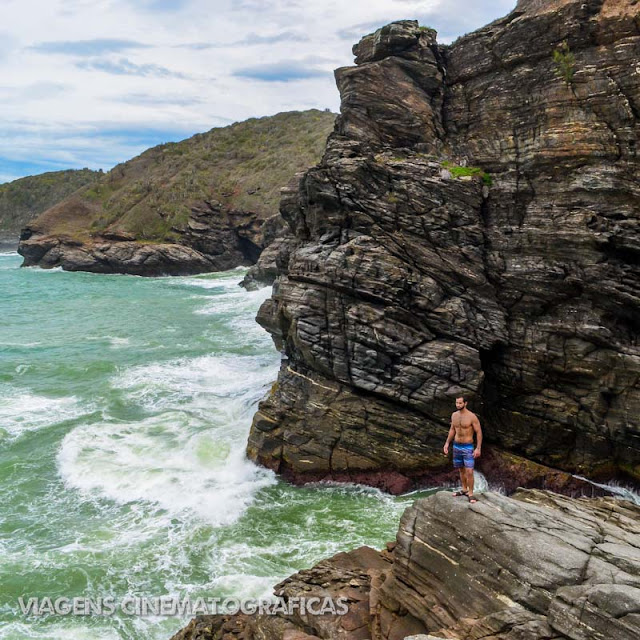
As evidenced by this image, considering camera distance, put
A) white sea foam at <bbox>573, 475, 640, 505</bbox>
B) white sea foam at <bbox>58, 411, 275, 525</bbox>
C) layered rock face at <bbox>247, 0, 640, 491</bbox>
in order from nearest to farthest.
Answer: white sea foam at <bbox>573, 475, 640, 505</bbox> → layered rock face at <bbox>247, 0, 640, 491</bbox> → white sea foam at <bbox>58, 411, 275, 525</bbox>

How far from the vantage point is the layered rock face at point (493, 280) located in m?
18.3

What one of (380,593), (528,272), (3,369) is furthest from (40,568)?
(3,369)

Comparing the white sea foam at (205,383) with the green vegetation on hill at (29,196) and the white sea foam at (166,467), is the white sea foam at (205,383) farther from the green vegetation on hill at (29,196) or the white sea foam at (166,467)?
the green vegetation on hill at (29,196)

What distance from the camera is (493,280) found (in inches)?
800

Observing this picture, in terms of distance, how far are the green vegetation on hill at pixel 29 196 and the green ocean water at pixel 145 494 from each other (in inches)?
5647

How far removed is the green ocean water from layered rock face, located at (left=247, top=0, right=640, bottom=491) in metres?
2.23

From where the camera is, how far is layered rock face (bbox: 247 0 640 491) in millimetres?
18312

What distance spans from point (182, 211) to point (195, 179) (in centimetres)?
1365

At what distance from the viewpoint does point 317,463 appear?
20.2 m

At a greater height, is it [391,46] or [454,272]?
[391,46]

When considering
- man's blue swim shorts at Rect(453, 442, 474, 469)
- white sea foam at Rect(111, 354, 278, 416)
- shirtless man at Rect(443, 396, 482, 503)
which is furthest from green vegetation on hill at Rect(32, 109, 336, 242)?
man's blue swim shorts at Rect(453, 442, 474, 469)

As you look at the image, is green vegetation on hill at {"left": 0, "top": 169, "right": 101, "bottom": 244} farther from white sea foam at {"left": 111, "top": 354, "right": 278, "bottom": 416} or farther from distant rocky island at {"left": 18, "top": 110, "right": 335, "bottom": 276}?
white sea foam at {"left": 111, "top": 354, "right": 278, "bottom": 416}

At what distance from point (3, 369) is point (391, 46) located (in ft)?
98.6

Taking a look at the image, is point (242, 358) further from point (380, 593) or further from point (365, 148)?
point (380, 593)
